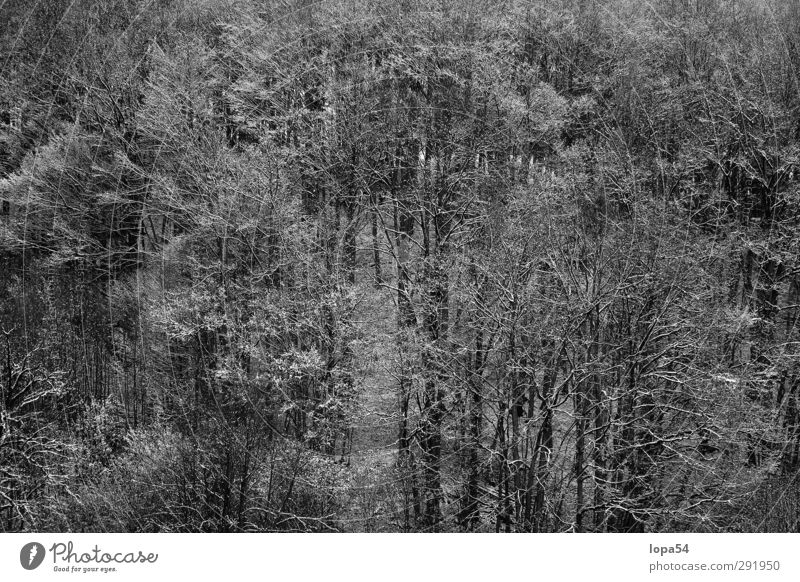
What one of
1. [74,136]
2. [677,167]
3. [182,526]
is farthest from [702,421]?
[74,136]

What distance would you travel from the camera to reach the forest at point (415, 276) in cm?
2300

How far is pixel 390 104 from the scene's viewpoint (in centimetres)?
2734

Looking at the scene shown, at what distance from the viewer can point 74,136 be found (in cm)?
3017

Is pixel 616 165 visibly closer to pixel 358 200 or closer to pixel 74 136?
pixel 358 200

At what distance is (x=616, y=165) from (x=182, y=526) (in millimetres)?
16702

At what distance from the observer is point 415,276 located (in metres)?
25.5

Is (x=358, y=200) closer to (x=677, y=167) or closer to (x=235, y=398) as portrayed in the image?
(x=235, y=398)

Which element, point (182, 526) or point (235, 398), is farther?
point (235, 398)

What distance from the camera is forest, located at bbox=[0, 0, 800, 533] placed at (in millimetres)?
23000
